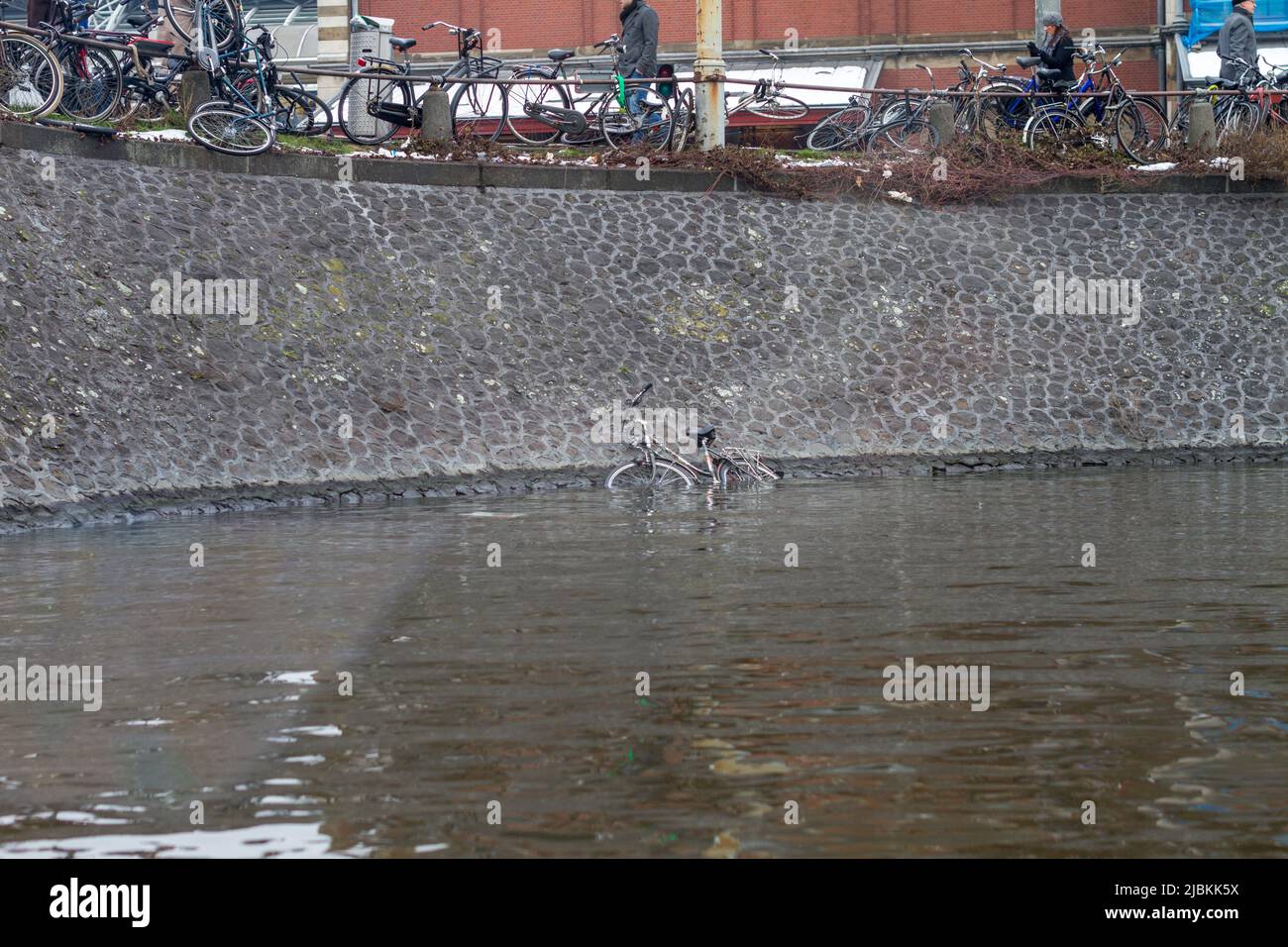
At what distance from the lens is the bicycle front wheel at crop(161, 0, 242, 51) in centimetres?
2122

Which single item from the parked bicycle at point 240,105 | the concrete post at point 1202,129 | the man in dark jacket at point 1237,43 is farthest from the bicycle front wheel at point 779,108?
the parked bicycle at point 240,105

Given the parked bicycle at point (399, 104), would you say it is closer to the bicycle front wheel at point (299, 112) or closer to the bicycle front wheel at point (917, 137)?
the bicycle front wheel at point (299, 112)

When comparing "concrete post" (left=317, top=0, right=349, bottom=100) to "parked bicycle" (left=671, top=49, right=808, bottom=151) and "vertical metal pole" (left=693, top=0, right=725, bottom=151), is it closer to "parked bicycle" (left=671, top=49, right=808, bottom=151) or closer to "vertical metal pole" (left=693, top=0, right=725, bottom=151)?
"parked bicycle" (left=671, top=49, right=808, bottom=151)

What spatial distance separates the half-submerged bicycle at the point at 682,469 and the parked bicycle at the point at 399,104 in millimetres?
6169

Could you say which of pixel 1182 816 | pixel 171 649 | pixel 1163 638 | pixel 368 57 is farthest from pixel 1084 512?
pixel 368 57

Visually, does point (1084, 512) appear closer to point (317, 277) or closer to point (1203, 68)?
point (317, 277)

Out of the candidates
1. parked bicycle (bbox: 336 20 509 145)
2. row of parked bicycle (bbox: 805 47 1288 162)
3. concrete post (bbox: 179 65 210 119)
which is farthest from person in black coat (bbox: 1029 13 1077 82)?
concrete post (bbox: 179 65 210 119)

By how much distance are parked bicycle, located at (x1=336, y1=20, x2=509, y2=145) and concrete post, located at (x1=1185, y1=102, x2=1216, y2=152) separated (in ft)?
34.1

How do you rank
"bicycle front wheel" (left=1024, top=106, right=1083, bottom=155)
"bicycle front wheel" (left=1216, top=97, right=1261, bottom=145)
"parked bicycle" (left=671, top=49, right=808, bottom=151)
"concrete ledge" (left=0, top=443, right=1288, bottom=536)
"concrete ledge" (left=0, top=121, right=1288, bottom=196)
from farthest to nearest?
1. "bicycle front wheel" (left=1216, top=97, right=1261, bottom=145)
2. "bicycle front wheel" (left=1024, top=106, right=1083, bottom=155)
3. "parked bicycle" (left=671, top=49, right=808, bottom=151)
4. "concrete ledge" (left=0, top=121, right=1288, bottom=196)
5. "concrete ledge" (left=0, top=443, right=1288, bottom=536)

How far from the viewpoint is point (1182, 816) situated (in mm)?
5660

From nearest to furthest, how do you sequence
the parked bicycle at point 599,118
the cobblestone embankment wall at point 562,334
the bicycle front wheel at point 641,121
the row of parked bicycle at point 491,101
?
the cobblestone embankment wall at point 562,334 < the row of parked bicycle at point 491,101 < the parked bicycle at point 599,118 < the bicycle front wheel at point 641,121

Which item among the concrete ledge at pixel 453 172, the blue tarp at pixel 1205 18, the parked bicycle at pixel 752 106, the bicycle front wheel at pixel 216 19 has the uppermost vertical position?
the blue tarp at pixel 1205 18

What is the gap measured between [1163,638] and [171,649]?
5176 mm

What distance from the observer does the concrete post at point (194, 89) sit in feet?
69.5
